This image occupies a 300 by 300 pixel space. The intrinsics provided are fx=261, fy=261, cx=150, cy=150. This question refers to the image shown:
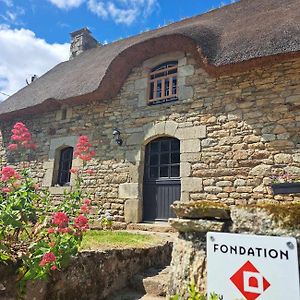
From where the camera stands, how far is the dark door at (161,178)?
561cm

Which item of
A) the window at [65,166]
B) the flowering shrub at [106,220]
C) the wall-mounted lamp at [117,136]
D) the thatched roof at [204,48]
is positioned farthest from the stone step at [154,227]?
the thatched roof at [204,48]

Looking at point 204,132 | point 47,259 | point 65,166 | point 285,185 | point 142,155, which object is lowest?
point 47,259

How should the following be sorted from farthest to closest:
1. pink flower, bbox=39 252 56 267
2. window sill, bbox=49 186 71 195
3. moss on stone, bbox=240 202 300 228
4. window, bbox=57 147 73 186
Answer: window, bbox=57 147 73 186
window sill, bbox=49 186 71 195
pink flower, bbox=39 252 56 267
moss on stone, bbox=240 202 300 228

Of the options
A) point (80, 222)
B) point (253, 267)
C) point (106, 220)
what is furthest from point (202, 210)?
point (106, 220)

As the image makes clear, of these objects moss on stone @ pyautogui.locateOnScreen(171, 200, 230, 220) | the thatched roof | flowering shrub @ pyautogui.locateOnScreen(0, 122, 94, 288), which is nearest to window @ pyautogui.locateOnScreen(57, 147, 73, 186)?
the thatched roof

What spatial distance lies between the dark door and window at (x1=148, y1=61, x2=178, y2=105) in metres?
0.99

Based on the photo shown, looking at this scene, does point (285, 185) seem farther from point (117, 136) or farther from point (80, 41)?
point (80, 41)

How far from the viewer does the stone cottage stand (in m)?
4.77

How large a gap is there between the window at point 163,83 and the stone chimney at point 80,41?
619 cm

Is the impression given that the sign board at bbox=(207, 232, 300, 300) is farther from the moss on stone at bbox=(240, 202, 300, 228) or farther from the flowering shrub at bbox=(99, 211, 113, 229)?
the flowering shrub at bbox=(99, 211, 113, 229)

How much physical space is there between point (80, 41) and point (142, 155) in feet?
25.9

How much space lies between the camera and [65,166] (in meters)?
7.25

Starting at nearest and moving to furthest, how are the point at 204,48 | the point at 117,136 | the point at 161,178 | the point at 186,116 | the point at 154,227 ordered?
the point at 154,227
the point at 204,48
the point at 186,116
the point at 161,178
the point at 117,136

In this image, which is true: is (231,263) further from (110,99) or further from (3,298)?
(110,99)
